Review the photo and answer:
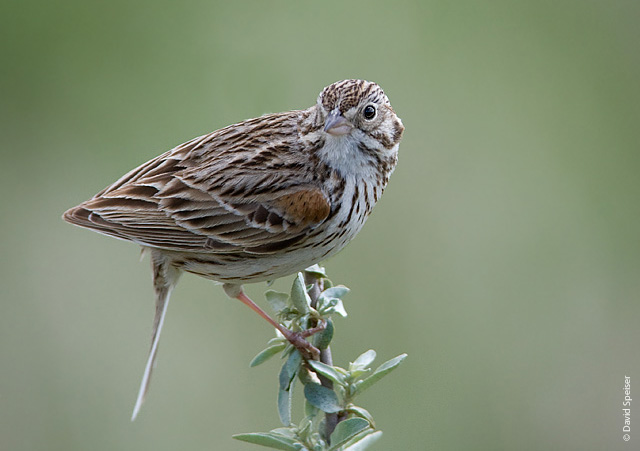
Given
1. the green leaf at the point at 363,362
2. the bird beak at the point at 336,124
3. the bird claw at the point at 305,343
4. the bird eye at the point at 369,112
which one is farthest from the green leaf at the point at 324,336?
the bird eye at the point at 369,112

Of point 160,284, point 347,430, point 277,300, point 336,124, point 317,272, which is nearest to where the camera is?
point 347,430

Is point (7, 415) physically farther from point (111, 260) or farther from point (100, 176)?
point (100, 176)

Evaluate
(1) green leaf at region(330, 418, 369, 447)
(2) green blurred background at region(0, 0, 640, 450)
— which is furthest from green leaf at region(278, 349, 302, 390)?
(2) green blurred background at region(0, 0, 640, 450)

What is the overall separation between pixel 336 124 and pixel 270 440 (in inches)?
74.0

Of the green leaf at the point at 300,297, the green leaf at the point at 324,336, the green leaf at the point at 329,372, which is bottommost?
the green leaf at the point at 329,372

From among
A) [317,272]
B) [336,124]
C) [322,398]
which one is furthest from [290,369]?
[336,124]

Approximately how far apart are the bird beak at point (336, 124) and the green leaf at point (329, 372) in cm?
142

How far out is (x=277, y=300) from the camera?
4.01 metres

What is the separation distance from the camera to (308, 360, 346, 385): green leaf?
3443 millimetres

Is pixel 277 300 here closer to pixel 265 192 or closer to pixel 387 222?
pixel 265 192

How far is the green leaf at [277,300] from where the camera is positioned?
400cm

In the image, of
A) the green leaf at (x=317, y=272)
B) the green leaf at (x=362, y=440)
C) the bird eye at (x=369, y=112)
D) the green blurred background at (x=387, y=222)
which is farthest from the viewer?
the green blurred background at (x=387, y=222)

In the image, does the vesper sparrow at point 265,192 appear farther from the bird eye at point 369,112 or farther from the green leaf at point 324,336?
the green leaf at point 324,336

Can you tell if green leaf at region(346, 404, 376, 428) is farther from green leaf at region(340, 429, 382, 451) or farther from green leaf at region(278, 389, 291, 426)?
green leaf at region(278, 389, 291, 426)
